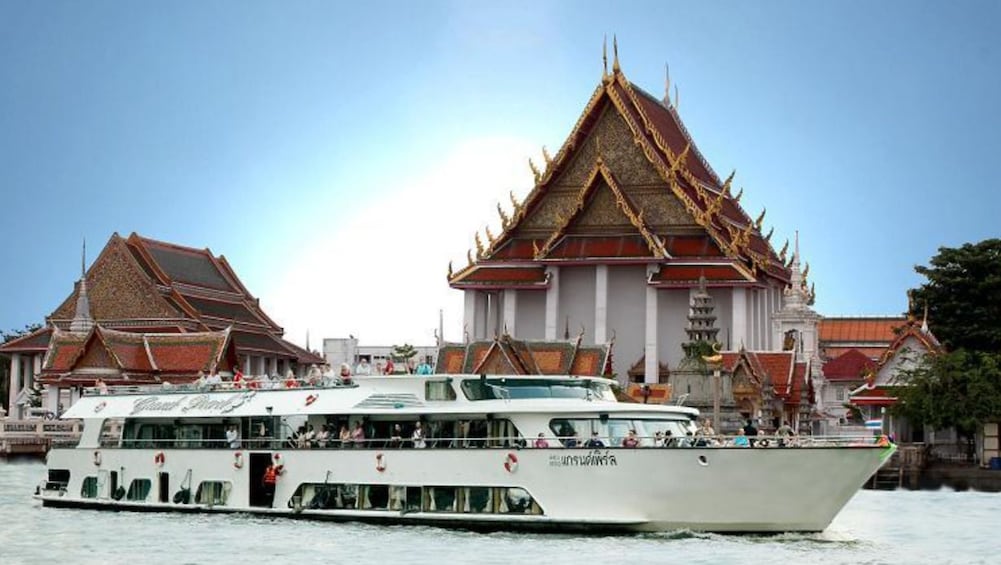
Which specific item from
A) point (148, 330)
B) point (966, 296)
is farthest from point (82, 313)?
point (966, 296)

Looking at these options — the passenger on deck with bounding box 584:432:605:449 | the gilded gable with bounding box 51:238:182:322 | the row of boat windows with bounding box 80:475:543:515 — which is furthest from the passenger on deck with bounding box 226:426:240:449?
the gilded gable with bounding box 51:238:182:322

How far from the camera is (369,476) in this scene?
29438 mm

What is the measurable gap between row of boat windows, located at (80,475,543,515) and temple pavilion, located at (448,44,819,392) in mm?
28011

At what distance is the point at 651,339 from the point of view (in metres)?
59.5

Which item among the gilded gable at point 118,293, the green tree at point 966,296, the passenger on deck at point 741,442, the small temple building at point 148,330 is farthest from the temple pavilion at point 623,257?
the passenger on deck at point 741,442

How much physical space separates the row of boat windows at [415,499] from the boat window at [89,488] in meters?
5.66

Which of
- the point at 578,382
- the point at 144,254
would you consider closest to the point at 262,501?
the point at 578,382

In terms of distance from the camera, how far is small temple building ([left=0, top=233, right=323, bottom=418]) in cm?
6322

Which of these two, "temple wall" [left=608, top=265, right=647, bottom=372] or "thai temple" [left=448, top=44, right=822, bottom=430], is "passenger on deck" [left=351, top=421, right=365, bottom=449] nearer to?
"thai temple" [left=448, top=44, right=822, bottom=430]

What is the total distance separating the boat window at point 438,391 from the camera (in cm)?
2905

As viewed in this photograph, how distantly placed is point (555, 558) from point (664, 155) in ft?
129

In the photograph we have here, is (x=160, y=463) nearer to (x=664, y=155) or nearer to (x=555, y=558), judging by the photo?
(x=555, y=558)

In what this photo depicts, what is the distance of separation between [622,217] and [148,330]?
20.6m

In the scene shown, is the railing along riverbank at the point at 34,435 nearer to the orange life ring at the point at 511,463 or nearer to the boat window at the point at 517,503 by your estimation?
the boat window at the point at 517,503
